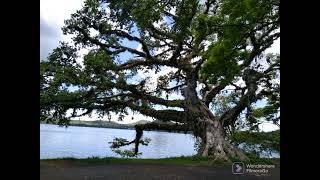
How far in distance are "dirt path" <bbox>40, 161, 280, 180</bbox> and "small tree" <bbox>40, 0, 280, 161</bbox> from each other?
4.27 ft

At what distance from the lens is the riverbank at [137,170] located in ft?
20.9

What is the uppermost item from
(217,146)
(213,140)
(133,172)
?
(213,140)

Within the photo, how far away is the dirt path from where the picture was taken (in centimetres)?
629

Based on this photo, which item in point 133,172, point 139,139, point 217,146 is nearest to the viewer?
point 133,172

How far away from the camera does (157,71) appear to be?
1053 centimetres

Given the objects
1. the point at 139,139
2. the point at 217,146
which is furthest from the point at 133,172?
the point at 139,139

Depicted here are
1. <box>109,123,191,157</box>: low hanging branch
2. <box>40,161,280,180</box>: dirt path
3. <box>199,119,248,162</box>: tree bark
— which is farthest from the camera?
<box>109,123,191,157</box>: low hanging branch

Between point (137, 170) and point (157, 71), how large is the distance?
13.6 ft

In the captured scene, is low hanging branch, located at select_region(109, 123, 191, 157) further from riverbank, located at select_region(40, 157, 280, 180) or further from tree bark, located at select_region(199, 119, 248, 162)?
riverbank, located at select_region(40, 157, 280, 180)

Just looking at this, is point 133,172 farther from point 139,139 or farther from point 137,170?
point 139,139

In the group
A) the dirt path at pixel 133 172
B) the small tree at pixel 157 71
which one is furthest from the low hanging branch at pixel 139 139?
the dirt path at pixel 133 172

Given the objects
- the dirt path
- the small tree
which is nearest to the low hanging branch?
the small tree

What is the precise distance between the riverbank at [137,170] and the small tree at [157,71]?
1.05m
